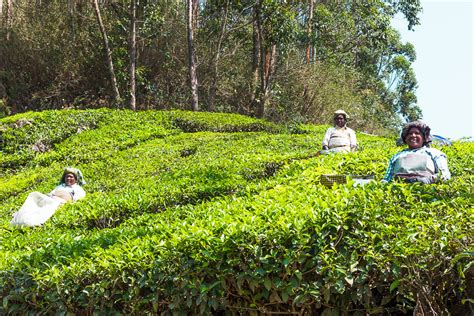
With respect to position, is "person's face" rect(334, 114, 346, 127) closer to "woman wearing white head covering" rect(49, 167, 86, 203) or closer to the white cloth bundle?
"woman wearing white head covering" rect(49, 167, 86, 203)

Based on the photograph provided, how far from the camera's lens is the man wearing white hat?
9.12 metres

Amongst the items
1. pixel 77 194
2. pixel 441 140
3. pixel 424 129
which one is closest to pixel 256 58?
pixel 441 140

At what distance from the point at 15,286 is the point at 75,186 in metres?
4.11

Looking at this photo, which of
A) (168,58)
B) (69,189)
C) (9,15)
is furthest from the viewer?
(9,15)

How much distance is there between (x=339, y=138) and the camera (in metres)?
9.16

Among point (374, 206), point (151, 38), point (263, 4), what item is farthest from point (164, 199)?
point (151, 38)

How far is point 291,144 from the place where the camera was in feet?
39.5

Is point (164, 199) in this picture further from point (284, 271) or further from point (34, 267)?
point (284, 271)

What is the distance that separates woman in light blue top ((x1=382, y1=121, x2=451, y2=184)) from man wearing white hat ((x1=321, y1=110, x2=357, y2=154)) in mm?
3418


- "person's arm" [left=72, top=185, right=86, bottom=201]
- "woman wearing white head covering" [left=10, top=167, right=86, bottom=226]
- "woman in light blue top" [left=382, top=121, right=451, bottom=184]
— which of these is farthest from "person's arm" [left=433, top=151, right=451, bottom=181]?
"person's arm" [left=72, top=185, right=86, bottom=201]

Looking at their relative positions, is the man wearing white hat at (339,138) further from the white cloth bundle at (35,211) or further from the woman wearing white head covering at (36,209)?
the white cloth bundle at (35,211)

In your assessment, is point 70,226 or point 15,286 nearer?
point 15,286

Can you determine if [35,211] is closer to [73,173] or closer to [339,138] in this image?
[73,173]

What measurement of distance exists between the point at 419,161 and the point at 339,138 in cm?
377
